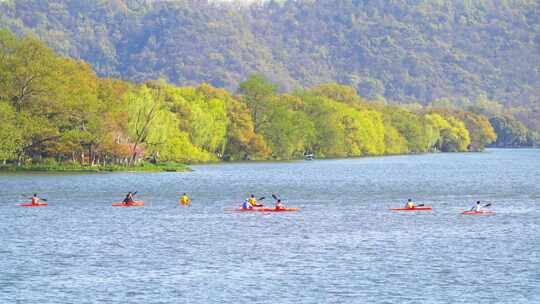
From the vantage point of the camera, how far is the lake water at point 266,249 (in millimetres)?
43469

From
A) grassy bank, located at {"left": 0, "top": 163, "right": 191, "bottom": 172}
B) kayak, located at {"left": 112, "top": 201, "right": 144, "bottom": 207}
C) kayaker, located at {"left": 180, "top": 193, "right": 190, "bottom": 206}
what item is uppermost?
grassy bank, located at {"left": 0, "top": 163, "right": 191, "bottom": 172}

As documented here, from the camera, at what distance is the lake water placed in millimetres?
43469

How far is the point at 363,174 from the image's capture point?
14575 cm

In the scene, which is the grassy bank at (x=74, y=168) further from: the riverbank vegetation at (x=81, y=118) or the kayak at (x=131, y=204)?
the kayak at (x=131, y=204)

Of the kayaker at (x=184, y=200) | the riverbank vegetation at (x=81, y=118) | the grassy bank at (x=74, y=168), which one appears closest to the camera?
the kayaker at (x=184, y=200)

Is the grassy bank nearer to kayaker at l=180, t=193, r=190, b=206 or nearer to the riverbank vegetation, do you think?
the riverbank vegetation

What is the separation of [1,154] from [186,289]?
80895mm

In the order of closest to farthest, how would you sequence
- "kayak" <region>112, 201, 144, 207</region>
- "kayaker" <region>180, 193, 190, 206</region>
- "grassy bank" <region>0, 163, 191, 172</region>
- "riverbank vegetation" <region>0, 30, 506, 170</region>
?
"kayak" <region>112, 201, 144, 207</region> → "kayaker" <region>180, 193, 190, 206</region> → "riverbank vegetation" <region>0, 30, 506, 170</region> → "grassy bank" <region>0, 163, 191, 172</region>

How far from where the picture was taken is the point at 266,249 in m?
56.5

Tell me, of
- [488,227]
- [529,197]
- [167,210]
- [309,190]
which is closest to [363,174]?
[309,190]

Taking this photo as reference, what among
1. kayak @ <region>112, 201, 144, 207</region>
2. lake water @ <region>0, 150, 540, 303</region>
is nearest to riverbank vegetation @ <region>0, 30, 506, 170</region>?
lake water @ <region>0, 150, 540, 303</region>

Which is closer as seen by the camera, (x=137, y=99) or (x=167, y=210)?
(x=167, y=210)

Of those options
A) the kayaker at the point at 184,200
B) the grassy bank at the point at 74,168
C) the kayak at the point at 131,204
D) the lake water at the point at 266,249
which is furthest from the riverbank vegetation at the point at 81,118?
the kayaker at the point at 184,200

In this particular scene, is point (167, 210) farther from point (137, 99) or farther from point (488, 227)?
point (137, 99)
